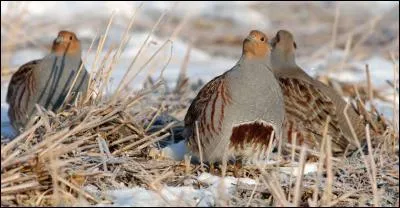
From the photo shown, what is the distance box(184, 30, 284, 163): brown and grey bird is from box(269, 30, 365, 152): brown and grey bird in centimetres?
89

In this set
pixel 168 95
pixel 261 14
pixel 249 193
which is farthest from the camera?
pixel 261 14

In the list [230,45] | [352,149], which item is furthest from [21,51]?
[352,149]

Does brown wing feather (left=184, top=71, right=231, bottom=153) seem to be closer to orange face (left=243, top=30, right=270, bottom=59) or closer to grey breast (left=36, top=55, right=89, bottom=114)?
orange face (left=243, top=30, right=270, bottom=59)

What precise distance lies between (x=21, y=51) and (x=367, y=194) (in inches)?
258

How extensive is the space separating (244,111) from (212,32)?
710cm

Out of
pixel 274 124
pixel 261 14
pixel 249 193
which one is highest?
pixel 261 14

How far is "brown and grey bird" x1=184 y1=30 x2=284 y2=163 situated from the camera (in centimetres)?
389

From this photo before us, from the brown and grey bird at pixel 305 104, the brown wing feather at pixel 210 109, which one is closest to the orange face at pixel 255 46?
the brown wing feather at pixel 210 109

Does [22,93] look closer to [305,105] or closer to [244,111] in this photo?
[305,105]

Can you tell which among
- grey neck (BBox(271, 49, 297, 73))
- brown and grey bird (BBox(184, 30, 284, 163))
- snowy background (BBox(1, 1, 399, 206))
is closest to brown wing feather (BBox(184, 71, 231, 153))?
brown and grey bird (BBox(184, 30, 284, 163))

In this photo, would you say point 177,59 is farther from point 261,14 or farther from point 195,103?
point 195,103

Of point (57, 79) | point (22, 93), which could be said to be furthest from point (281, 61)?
point (22, 93)

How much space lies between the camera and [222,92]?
3.91 metres

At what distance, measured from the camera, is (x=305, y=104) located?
4.98 meters
